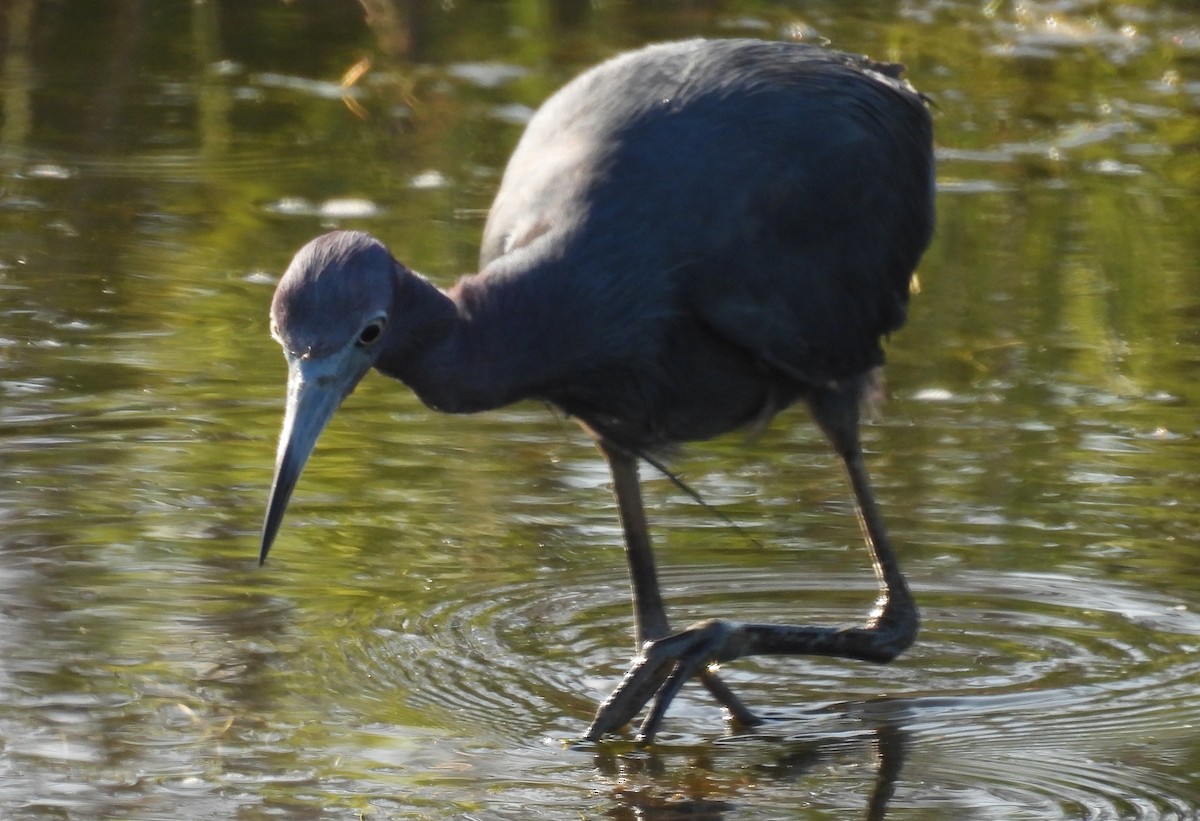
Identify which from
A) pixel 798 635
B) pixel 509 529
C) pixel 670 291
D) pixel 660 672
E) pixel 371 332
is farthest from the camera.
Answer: pixel 509 529

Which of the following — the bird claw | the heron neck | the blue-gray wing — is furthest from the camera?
the blue-gray wing

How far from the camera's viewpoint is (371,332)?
15.2ft

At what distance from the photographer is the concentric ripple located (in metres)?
4.86

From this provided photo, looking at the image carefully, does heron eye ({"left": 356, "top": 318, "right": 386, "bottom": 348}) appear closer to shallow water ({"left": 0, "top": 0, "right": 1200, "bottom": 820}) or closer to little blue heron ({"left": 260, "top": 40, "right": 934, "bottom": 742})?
little blue heron ({"left": 260, "top": 40, "right": 934, "bottom": 742})

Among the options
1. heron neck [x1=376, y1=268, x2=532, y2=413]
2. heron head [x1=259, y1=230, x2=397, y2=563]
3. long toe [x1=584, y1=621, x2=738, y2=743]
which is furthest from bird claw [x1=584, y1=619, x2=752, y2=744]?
heron head [x1=259, y1=230, x2=397, y2=563]

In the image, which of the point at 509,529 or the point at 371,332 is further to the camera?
the point at 509,529

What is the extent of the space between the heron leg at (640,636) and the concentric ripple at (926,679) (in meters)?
0.07

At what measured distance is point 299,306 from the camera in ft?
14.7

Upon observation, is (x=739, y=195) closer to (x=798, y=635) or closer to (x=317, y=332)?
(x=798, y=635)

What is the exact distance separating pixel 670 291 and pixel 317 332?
1116 mm

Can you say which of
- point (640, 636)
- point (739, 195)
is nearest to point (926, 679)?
point (640, 636)

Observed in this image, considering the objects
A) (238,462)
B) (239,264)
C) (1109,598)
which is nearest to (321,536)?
(238,462)

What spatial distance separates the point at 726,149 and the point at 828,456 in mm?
1670

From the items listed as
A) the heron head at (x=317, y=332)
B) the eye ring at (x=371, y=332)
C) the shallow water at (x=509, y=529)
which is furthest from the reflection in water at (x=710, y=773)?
the eye ring at (x=371, y=332)
